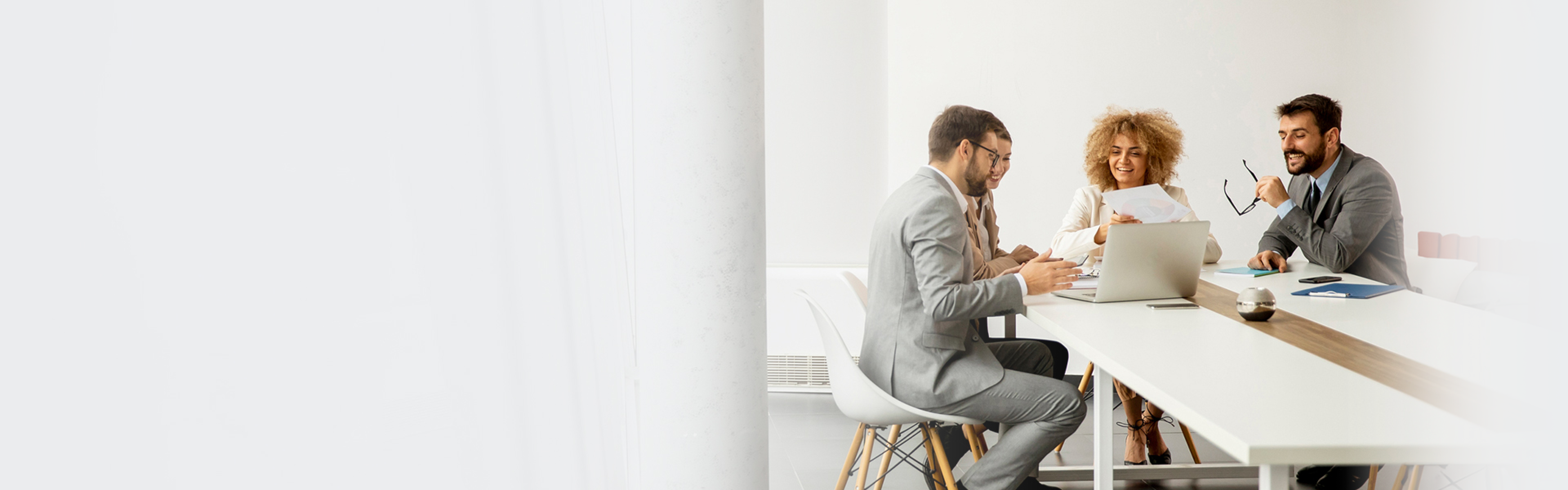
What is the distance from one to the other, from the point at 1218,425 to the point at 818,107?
3.47m

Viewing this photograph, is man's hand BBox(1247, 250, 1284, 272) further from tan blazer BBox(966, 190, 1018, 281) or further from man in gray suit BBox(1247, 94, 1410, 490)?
tan blazer BBox(966, 190, 1018, 281)

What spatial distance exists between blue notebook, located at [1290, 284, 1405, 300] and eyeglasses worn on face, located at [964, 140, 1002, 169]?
91cm

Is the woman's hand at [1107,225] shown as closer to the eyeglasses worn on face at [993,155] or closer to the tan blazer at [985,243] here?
the tan blazer at [985,243]

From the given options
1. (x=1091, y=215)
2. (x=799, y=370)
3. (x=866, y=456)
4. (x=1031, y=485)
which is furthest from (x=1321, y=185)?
(x=799, y=370)

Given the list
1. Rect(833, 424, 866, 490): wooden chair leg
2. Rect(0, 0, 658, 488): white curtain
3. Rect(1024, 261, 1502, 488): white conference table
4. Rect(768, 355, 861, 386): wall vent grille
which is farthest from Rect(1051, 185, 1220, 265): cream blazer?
Rect(0, 0, 658, 488): white curtain

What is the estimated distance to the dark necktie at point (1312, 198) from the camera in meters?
3.35

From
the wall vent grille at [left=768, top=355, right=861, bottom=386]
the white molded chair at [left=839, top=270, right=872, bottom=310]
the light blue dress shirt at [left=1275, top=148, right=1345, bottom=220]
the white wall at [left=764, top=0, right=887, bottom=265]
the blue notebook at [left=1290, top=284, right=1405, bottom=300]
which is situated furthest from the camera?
the wall vent grille at [left=768, top=355, right=861, bottom=386]

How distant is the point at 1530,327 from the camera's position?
107 cm

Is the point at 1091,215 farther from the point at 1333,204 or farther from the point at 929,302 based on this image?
the point at 929,302

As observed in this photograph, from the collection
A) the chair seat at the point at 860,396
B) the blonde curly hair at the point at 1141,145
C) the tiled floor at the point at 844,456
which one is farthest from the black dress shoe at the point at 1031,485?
the blonde curly hair at the point at 1141,145

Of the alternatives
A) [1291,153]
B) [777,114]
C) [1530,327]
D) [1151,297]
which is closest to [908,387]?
[1151,297]

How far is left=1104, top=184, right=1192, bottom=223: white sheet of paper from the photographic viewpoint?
9.45 ft

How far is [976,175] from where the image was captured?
268 centimetres

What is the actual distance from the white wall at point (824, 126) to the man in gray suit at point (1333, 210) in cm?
191
